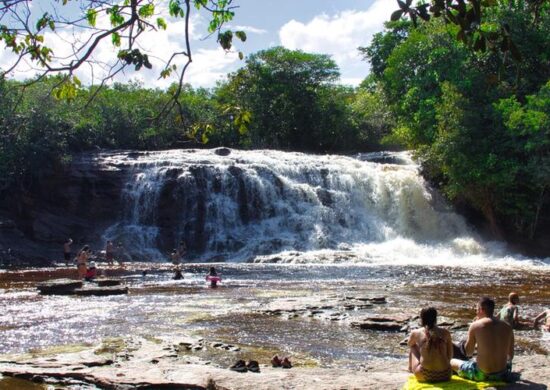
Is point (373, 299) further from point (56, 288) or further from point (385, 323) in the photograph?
point (56, 288)

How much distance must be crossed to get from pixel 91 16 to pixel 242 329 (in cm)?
790

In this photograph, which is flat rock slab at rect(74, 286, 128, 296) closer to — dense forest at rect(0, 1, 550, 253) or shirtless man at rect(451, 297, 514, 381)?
dense forest at rect(0, 1, 550, 253)

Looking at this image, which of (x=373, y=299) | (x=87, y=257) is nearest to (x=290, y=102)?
(x=87, y=257)

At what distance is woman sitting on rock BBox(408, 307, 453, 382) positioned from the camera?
6055 mm

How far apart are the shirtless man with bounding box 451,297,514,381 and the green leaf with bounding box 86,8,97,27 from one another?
4359mm

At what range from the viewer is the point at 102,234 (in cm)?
2873

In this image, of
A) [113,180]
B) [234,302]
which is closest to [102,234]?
[113,180]

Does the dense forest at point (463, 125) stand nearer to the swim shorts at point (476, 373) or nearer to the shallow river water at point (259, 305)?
the shallow river water at point (259, 305)

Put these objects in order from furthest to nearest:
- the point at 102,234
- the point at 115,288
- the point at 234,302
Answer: the point at 102,234, the point at 115,288, the point at 234,302

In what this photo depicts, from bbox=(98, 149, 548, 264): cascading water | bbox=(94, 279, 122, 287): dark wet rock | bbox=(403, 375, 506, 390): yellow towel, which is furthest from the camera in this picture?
bbox=(98, 149, 548, 264): cascading water

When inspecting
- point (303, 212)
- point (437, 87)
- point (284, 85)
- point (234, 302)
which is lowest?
point (234, 302)

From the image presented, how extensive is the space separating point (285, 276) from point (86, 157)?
1615 cm

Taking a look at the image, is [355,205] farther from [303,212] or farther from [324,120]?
[324,120]

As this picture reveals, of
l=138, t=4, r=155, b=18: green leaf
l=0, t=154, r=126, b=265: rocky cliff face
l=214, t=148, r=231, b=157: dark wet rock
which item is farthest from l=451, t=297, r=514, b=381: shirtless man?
l=214, t=148, r=231, b=157: dark wet rock
